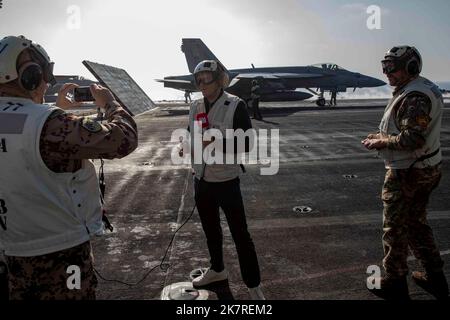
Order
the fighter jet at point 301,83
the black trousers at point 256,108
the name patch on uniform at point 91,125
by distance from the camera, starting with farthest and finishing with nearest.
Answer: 1. the fighter jet at point 301,83
2. the black trousers at point 256,108
3. the name patch on uniform at point 91,125

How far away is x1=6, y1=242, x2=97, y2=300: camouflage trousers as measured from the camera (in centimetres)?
218

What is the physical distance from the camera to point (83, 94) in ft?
9.02

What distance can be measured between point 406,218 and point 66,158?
3.34 m

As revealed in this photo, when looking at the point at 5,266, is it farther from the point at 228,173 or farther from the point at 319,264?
the point at 319,264

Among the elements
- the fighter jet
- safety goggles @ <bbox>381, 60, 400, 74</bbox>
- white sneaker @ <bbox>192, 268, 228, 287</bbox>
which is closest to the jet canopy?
the fighter jet

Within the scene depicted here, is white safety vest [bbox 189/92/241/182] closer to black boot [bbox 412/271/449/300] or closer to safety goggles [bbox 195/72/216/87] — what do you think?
safety goggles [bbox 195/72/216/87]

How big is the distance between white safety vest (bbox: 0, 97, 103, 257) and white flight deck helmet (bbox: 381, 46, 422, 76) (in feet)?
10.5

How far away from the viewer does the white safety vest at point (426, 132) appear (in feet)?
11.5

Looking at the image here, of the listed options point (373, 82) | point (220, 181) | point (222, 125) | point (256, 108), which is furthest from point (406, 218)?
point (373, 82)

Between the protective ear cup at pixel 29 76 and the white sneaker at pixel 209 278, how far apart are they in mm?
2668

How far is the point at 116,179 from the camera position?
884 cm

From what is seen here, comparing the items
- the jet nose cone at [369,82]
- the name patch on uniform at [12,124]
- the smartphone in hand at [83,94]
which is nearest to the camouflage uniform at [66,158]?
the name patch on uniform at [12,124]

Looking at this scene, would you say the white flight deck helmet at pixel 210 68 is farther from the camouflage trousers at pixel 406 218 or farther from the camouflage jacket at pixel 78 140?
the camouflage trousers at pixel 406 218

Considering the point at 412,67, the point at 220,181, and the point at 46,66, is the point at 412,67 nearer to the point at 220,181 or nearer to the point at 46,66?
the point at 220,181
